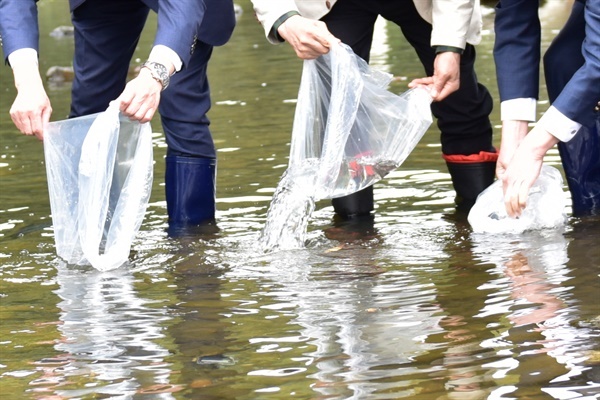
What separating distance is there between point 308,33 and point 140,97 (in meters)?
0.69

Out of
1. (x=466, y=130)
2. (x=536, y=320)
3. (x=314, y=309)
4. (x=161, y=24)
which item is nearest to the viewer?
(x=536, y=320)

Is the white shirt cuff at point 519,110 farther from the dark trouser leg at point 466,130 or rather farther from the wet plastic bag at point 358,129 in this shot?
the dark trouser leg at point 466,130

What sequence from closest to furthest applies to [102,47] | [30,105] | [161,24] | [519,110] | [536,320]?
[536,320] → [30,105] → [161,24] → [519,110] → [102,47]

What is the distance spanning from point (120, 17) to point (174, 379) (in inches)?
82.6

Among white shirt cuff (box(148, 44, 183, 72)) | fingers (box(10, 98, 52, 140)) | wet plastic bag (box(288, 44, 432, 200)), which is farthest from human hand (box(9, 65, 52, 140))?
wet plastic bag (box(288, 44, 432, 200))

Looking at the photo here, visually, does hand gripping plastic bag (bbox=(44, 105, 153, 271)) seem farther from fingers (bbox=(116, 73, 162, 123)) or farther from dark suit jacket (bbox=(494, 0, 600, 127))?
dark suit jacket (bbox=(494, 0, 600, 127))

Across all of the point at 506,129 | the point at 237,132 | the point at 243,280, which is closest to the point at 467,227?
the point at 506,129

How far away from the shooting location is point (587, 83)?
3.83 metres

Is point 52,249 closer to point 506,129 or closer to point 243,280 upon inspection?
point 243,280

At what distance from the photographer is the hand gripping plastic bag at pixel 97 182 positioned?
3.97 m

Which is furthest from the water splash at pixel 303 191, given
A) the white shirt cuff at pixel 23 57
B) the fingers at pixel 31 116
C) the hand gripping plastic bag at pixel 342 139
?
the white shirt cuff at pixel 23 57

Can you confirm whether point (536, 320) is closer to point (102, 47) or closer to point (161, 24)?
point (161, 24)

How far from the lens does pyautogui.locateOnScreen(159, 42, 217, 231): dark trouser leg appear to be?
4.65 m

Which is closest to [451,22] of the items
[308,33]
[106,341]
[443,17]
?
[443,17]
